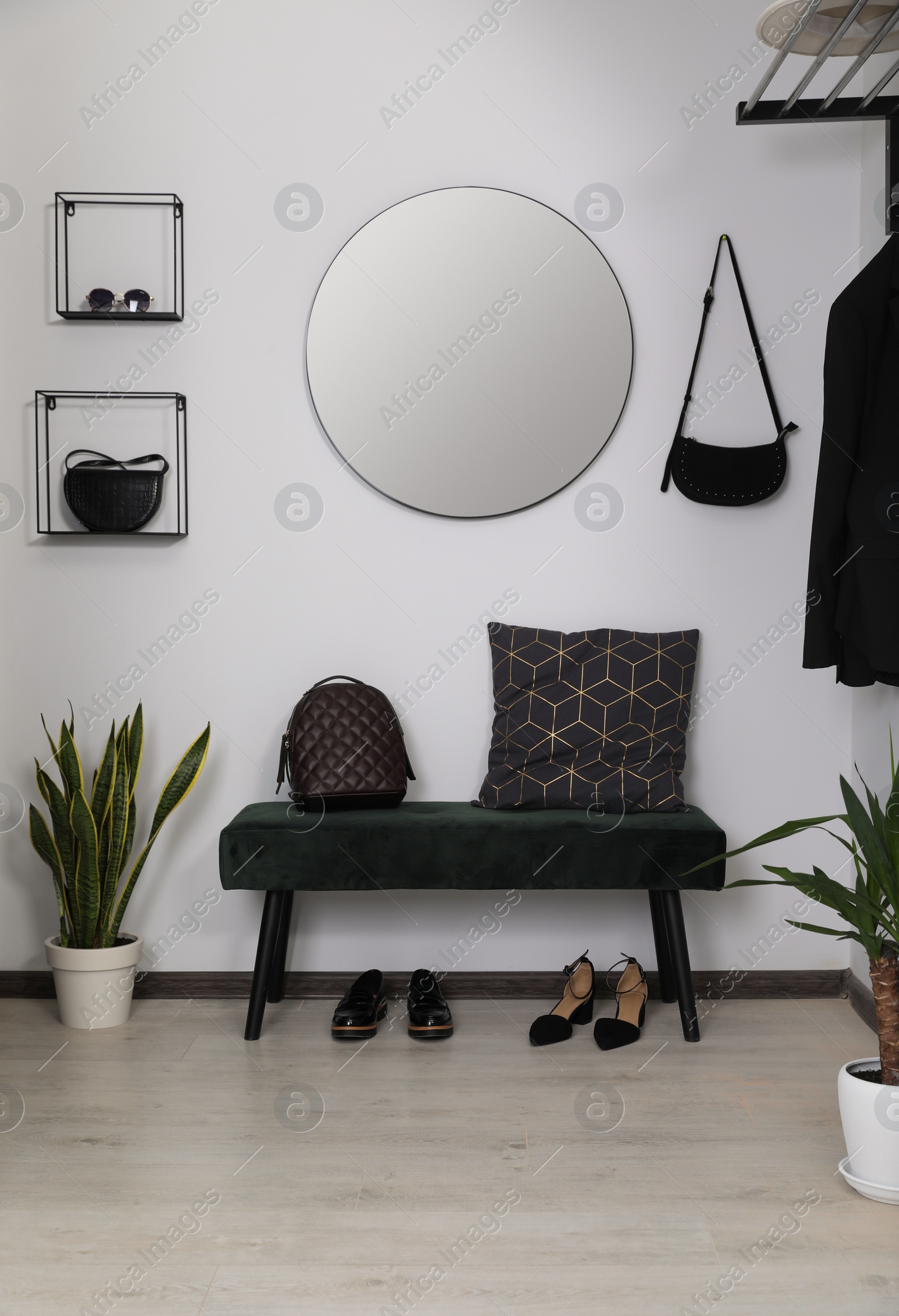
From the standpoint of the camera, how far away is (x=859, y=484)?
202 centimetres

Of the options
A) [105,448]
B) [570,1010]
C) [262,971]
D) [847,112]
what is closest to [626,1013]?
[570,1010]

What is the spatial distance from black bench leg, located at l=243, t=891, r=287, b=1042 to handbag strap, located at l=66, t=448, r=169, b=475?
1173mm

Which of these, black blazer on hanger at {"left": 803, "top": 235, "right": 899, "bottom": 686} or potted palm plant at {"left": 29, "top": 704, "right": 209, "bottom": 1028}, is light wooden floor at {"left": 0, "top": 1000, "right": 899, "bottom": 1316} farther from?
black blazer on hanger at {"left": 803, "top": 235, "right": 899, "bottom": 686}

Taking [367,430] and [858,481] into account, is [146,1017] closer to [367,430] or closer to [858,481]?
[367,430]

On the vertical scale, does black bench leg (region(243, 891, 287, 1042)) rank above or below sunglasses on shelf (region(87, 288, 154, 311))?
below

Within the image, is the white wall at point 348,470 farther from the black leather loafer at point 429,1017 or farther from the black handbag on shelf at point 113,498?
the black leather loafer at point 429,1017

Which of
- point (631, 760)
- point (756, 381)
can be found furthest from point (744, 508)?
point (631, 760)

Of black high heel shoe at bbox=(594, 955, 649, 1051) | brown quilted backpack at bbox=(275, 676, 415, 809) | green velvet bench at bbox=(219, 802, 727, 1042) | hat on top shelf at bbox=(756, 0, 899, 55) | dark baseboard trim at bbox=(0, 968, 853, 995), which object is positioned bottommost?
dark baseboard trim at bbox=(0, 968, 853, 995)

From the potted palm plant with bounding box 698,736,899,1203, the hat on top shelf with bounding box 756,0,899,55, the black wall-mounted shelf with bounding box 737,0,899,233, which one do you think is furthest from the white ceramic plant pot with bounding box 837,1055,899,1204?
the hat on top shelf with bounding box 756,0,899,55

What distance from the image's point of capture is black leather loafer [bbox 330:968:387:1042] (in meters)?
2.24

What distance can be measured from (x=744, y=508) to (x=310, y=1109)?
179 centimetres

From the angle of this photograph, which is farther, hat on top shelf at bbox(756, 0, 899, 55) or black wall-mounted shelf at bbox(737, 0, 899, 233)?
black wall-mounted shelf at bbox(737, 0, 899, 233)

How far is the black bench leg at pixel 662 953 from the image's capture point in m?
2.39

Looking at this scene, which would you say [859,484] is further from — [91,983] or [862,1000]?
[91,983]
